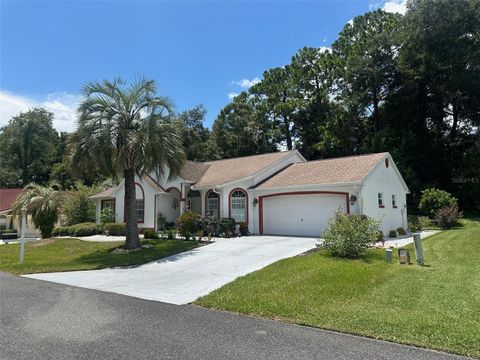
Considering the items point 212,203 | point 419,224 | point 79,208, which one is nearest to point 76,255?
point 212,203

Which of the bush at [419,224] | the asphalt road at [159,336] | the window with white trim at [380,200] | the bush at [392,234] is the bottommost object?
the asphalt road at [159,336]

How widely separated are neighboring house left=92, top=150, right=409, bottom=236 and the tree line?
4.60 metres

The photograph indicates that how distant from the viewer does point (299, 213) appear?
2044cm

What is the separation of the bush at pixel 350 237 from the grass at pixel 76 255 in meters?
6.94

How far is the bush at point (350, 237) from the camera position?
12.7 meters

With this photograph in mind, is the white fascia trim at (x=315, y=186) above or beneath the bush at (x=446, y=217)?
above

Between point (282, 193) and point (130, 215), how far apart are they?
8.29 metres

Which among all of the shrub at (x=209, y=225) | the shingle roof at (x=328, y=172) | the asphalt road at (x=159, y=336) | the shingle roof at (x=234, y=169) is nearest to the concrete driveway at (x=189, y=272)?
the asphalt road at (x=159, y=336)

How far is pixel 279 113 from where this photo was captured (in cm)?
4472

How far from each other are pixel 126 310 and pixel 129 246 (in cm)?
1067

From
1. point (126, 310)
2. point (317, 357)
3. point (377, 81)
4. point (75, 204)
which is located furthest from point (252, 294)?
point (377, 81)

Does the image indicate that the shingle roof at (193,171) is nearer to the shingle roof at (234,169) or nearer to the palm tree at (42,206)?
the shingle roof at (234,169)

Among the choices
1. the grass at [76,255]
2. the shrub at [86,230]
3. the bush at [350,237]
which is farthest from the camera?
the shrub at [86,230]

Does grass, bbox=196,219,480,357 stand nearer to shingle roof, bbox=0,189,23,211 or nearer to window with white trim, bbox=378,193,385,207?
window with white trim, bbox=378,193,385,207
